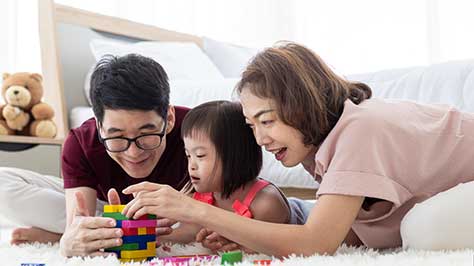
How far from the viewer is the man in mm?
1296

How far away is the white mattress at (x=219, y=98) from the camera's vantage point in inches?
79.5

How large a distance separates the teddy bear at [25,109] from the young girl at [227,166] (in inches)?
51.9

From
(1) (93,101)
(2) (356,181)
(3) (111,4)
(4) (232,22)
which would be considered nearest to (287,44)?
(2) (356,181)

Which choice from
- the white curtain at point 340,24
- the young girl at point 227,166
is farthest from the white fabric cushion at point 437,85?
the white curtain at point 340,24

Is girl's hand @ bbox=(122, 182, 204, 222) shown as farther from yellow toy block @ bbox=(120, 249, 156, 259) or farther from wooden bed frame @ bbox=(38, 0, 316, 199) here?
wooden bed frame @ bbox=(38, 0, 316, 199)

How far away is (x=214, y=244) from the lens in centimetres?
134

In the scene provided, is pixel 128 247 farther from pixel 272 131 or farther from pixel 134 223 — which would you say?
pixel 272 131

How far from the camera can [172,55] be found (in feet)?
9.29

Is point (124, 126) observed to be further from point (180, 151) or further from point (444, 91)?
point (444, 91)

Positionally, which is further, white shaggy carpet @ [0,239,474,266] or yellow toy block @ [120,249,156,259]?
yellow toy block @ [120,249,156,259]

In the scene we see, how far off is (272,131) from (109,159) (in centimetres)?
53

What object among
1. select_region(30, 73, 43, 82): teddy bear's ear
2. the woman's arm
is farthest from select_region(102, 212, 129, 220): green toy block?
select_region(30, 73, 43, 82): teddy bear's ear

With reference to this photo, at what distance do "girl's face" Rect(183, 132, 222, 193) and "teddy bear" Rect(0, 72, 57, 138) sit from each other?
1.33 metres

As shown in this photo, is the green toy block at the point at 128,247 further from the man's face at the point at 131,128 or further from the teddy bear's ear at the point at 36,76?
the teddy bear's ear at the point at 36,76
